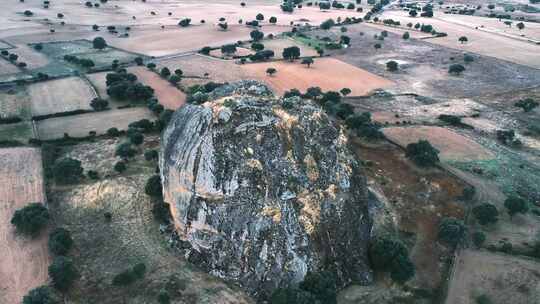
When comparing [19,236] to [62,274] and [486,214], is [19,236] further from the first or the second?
[486,214]

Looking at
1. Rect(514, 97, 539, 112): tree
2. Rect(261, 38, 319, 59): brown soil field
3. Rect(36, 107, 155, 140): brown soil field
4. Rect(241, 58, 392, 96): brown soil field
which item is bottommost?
Rect(36, 107, 155, 140): brown soil field

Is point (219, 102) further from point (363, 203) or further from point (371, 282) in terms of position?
point (371, 282)

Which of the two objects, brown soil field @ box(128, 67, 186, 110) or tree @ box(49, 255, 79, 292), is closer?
tree @ box(49, 255, 79, 292)

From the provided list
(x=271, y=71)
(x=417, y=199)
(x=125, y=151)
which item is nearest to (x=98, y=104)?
(x=125, y=151)

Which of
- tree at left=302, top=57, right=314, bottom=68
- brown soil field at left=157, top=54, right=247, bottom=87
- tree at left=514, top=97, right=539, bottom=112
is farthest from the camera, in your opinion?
tree at left=302, top=57, right=314, bottom=68

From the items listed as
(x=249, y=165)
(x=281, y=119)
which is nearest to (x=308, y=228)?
(x=249, y=165)

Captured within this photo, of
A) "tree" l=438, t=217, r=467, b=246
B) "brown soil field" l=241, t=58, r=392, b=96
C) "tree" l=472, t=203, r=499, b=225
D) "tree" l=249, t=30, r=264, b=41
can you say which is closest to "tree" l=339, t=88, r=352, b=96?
"brown soil field" l=241, t=58, r=392, b=96

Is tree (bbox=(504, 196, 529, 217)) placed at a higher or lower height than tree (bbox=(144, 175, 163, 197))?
lower

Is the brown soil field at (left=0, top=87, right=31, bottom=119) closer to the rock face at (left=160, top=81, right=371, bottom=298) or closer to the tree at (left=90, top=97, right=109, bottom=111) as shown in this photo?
the tree at (left=90, top=97, right=109, bottom=111)
